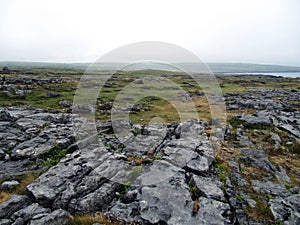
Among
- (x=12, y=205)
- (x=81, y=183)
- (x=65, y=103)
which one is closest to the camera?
(x=12, y=205)

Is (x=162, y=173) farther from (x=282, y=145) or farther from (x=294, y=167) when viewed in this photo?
(x=282, y=145)

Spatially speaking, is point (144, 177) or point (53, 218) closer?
point (53, 218)

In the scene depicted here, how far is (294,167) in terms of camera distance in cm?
1748

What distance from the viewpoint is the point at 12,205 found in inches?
424

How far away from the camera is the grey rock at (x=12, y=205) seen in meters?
10.4

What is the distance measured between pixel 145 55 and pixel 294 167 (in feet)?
55.1

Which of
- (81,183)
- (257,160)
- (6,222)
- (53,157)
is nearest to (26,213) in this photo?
(6,222)

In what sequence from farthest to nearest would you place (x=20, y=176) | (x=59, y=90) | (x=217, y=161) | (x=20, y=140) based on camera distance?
(x=59, y=90) < (x=20, y=140) < (x=217, y=161) < (x=20, y=176)

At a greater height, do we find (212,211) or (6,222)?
(212,211)

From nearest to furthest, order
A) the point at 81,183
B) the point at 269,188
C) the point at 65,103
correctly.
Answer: the point at 81,183 < the point at 269,188 < the point at 65,103

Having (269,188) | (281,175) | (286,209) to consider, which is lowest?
(281,175)

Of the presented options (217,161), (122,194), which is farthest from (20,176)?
(217,161)

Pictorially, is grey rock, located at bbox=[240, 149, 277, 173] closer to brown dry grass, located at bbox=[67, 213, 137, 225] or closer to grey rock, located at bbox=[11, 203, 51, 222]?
brown dry grass, located at bbox=[67, 213, 137, 225]

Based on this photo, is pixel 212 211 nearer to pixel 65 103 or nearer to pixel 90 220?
pixel 90 220
